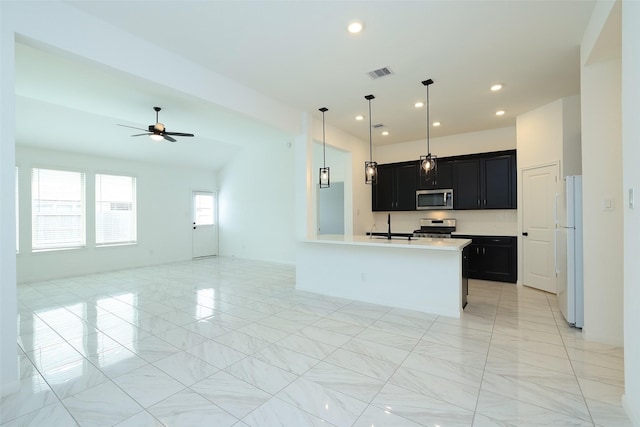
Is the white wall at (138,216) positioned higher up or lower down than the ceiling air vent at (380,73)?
lower down

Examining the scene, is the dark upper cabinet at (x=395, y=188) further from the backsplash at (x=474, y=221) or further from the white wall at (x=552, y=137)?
the white wall at (x=552, y=137)

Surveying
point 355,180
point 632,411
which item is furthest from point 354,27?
point 355,180

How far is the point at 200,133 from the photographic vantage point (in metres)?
6.75

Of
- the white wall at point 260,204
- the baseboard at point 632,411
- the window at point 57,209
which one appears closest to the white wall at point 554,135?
the baseboard at point 632,411

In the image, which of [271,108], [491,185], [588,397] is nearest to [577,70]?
[491,185]

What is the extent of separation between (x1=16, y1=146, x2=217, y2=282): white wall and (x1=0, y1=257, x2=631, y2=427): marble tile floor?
220cm

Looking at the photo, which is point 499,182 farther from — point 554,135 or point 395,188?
point 395,188

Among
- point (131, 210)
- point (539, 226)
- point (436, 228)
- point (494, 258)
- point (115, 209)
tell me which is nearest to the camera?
point (539, 226)

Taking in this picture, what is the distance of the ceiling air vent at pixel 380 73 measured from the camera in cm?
351

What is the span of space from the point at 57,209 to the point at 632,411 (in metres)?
8.68

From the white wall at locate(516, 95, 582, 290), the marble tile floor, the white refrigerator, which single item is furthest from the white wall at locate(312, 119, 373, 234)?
the white refrigerator

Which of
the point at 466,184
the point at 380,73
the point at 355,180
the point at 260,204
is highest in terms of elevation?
the point at 380,73

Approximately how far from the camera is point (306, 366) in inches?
97.6

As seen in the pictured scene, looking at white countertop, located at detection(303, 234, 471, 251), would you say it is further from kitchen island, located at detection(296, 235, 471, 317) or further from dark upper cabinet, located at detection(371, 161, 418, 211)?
dark upper cabinet, located at detection(371, 161, 418, 211)
